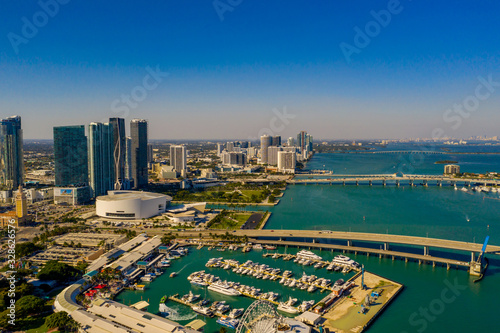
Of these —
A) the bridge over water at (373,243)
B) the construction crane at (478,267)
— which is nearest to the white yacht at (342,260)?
the bridge over water at (373,243)

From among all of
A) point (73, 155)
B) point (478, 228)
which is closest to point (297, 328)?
point (478, 228)

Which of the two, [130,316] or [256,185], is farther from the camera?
[256,185]

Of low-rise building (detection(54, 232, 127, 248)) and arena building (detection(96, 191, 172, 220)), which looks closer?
low-rise building (detection(54, 232, 127, 248))

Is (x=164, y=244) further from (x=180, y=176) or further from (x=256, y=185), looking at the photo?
(x=180, y=176)

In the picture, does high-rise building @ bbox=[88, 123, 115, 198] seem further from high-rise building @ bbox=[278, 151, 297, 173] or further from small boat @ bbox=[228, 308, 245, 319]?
high-rise building @ bbox=[278, 151, 297, 173]

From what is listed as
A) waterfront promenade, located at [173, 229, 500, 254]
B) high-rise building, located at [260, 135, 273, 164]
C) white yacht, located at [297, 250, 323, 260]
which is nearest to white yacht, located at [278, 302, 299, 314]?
white yacht, located at [297, 250, 323, 260]

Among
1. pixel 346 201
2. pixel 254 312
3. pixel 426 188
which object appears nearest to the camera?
pixel 254 312

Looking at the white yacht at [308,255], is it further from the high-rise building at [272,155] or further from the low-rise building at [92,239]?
the high-rise building at [272,155]
